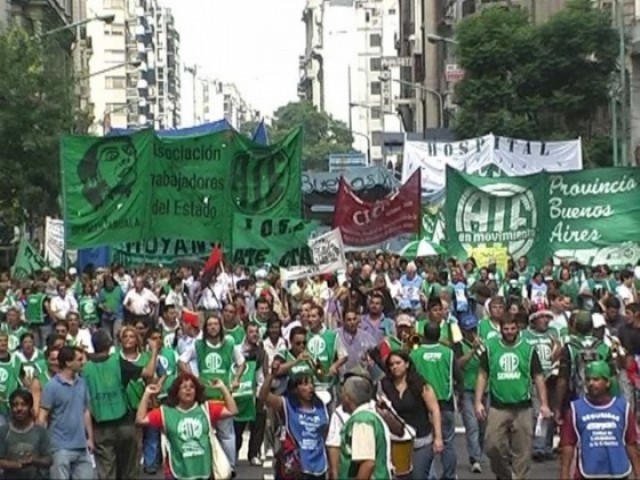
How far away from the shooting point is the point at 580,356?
47.6ft

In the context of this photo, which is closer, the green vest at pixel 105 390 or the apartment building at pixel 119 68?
the green vest at pixel 105 390

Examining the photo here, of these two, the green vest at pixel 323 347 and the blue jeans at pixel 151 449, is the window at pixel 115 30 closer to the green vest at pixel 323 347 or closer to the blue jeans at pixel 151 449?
the blue jeans at pixel 151 449

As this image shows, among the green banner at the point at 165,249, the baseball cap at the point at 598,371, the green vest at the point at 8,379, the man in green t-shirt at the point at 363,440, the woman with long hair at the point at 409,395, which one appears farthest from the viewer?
the green banner at the point at 165,249

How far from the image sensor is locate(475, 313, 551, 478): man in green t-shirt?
13688 mm

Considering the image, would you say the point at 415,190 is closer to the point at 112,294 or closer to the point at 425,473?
the point at 112,294

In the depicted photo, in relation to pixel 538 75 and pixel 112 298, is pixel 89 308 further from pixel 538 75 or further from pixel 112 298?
pixel 538 75

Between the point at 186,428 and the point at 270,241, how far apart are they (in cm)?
999

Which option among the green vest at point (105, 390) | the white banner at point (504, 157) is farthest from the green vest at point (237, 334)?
the white banner at point (504, 157)

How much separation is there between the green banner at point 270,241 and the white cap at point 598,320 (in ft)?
16.2

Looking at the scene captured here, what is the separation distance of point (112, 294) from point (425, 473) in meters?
13.4

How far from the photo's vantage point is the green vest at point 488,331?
1418 cm

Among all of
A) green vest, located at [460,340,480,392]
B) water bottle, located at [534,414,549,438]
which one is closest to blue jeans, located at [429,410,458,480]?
green vest, located at [460,340,480,392]

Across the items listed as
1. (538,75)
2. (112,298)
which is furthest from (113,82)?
(112,298)

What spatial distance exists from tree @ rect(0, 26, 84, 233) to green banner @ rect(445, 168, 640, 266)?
68.9 ft
